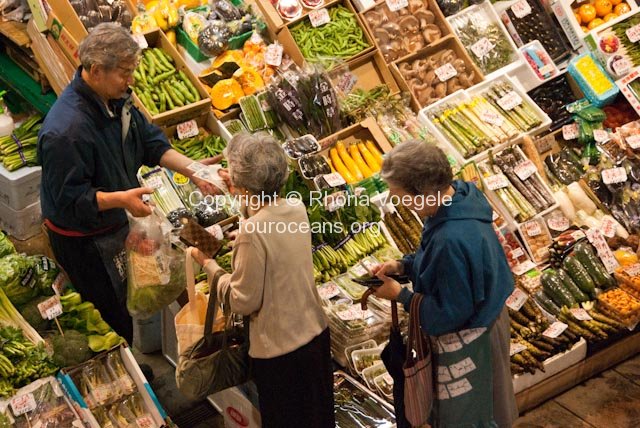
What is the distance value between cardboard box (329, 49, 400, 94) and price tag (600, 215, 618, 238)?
1763mm

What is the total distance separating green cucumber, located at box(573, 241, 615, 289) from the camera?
200 inches

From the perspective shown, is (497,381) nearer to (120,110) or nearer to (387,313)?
(387,313)

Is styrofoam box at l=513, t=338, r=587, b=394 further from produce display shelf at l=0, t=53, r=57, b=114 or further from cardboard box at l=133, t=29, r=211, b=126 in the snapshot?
produce display shelf at l=0, t=53, r=57, b=114

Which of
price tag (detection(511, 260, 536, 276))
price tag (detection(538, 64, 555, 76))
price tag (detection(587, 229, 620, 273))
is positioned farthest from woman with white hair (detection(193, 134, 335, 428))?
price tag (detection(538, 64, 555, 76))

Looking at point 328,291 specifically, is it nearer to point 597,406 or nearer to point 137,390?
point 137,390

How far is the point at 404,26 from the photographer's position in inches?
246

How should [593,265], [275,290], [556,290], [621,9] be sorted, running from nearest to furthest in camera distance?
[275,290] → [556,290] → [593,265] → [621,9]

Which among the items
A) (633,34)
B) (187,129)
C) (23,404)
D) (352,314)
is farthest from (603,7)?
(23,404)

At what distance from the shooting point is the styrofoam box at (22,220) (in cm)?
604

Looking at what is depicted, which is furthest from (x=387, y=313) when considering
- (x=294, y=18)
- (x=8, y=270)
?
(x=294, y=18)

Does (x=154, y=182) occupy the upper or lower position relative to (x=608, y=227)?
upper

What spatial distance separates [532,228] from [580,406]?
1179 mm

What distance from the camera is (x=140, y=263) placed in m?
4.25

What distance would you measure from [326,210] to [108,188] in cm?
143
